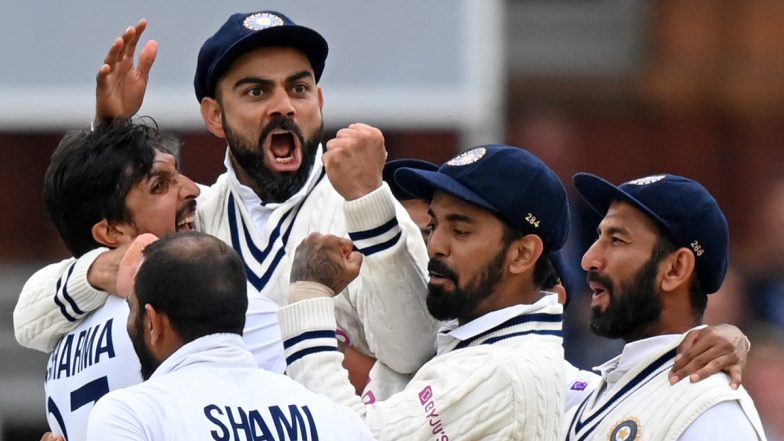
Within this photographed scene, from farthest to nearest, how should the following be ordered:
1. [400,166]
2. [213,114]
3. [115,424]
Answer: [400,166], [213,114], [115,424]

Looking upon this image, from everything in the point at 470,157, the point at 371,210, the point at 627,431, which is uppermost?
the point at 470,157

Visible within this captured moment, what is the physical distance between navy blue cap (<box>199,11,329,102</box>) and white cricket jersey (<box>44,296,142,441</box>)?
30.4 inches

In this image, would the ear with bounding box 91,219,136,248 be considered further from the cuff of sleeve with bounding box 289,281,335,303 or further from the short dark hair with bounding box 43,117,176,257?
the cuff of sleeve with bounding box 289,281,335,303

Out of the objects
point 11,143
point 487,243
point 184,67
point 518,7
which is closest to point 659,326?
point 487,243

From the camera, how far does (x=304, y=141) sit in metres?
5.54

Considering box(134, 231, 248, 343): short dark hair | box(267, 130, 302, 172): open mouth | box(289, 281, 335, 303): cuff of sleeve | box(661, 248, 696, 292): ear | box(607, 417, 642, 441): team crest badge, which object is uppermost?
box(267, 130, 302, 172): open mouth

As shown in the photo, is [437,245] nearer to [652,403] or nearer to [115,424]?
[652,403]

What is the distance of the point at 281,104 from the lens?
5492mm

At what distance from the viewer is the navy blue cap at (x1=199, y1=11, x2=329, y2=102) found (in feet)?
18.0

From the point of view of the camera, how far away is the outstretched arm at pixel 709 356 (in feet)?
17.5

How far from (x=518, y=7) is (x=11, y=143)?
350cm

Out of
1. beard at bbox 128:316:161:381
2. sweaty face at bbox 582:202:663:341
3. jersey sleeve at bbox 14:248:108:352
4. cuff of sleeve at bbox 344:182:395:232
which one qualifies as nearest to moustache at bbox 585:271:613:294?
sweaty face at bbox 582:202:663:341

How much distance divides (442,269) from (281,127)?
702 mm

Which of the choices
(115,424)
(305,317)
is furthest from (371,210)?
(115,424)
